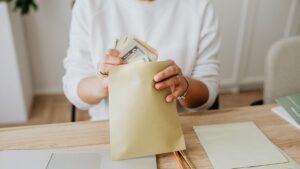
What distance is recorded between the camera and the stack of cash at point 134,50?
60cm

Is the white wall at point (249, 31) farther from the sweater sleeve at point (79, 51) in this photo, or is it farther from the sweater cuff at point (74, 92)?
the sweater cuff at point (74, 92)

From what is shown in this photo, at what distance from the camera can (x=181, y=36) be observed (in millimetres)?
939

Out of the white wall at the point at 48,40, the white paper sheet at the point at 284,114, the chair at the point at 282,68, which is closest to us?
the white paper sheet at the point at 284,114

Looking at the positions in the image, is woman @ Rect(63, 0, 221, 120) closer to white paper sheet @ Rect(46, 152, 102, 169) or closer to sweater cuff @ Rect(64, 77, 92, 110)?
sweater cuff @ Rect(64, 77, 92, 110)

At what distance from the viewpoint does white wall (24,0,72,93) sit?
6.67ft

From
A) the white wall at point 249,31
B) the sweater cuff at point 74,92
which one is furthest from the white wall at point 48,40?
the sweater cuff at point 74,92

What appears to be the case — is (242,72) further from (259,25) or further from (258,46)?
(259,25)

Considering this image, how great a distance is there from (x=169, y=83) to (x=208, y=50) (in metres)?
0.39

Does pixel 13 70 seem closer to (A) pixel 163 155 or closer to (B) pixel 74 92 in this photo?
(B) pixel 74 92

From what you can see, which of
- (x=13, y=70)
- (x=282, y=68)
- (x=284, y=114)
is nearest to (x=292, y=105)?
(x=284, y=114)

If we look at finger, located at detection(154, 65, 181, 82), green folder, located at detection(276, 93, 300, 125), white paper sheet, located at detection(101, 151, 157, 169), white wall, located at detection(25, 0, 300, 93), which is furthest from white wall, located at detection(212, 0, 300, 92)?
white paper sheet, located at detection(101, 151, 157, 169)

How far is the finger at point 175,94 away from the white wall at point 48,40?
5.27 ft

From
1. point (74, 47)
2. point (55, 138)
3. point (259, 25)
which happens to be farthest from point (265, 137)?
point (259, 25)

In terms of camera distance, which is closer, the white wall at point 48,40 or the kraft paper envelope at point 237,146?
the kraft paper envelope at point 237,146
